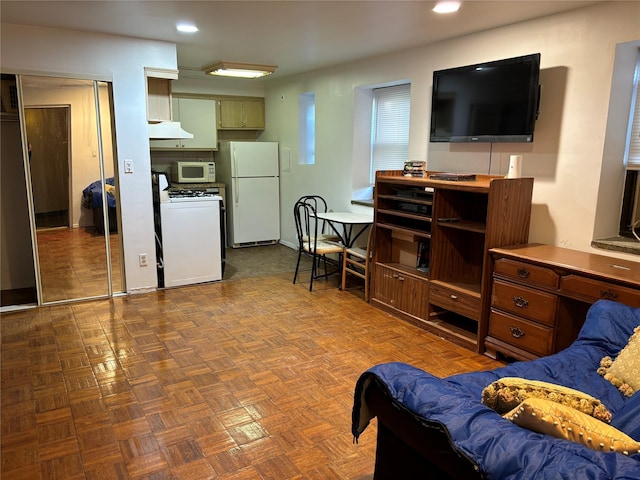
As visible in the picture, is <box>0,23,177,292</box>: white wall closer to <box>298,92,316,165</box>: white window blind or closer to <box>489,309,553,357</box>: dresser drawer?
<box>298,92,316,165</box>: white window blind

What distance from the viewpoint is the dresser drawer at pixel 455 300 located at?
11.2 feet

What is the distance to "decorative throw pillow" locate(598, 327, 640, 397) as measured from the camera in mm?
→ 2008

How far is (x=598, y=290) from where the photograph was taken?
104 inches

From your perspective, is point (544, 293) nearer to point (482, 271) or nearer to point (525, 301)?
point (525, 301)

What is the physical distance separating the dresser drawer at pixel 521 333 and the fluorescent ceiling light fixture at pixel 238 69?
3827 mm

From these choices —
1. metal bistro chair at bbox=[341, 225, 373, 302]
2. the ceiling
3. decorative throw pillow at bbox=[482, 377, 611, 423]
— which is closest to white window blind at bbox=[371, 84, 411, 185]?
the ceiling

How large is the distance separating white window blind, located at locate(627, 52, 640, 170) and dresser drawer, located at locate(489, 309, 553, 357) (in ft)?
4.20

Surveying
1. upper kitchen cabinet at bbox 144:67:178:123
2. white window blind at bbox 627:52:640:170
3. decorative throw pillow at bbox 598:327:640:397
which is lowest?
decorative throw pillow at bbox 598:327:640:397

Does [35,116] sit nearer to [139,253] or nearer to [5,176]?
[5,176]

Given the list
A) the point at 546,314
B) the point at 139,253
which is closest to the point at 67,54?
the point at 139,253

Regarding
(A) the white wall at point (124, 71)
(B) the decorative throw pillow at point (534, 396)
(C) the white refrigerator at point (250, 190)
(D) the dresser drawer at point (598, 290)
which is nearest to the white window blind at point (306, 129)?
(C) the white refrigerator at point (250, 190)

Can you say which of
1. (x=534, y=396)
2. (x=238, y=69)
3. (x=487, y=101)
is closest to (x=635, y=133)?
(x=487, y=101)

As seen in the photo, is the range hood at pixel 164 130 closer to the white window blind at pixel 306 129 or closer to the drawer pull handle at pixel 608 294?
the white window blind at pixel 306 129

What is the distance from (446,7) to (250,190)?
4042 millimetres
